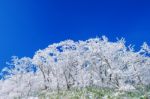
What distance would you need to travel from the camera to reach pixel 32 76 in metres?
81.8

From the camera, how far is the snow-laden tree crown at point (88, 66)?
65.9 m

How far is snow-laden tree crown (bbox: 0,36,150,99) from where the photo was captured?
65875 mm

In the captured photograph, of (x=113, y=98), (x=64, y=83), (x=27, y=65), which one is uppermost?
(x=27, y=65)

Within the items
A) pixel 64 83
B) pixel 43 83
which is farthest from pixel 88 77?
A: pixel 43 83

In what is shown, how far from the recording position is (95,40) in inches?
2795

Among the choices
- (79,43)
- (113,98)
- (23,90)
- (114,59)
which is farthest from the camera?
(23,90)

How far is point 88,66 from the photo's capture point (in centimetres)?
7188

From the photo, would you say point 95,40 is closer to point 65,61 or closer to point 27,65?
point 65,61

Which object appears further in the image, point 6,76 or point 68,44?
point 6,76

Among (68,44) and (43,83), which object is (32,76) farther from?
(68,44)

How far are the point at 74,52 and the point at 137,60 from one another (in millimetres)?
13931

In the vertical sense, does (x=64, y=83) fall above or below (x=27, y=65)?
below

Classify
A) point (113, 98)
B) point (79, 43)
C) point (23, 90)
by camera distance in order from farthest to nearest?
1. point (23, 90)
2. point (79, 43)
3. point (113, 98)

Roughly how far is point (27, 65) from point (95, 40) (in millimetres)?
17339
